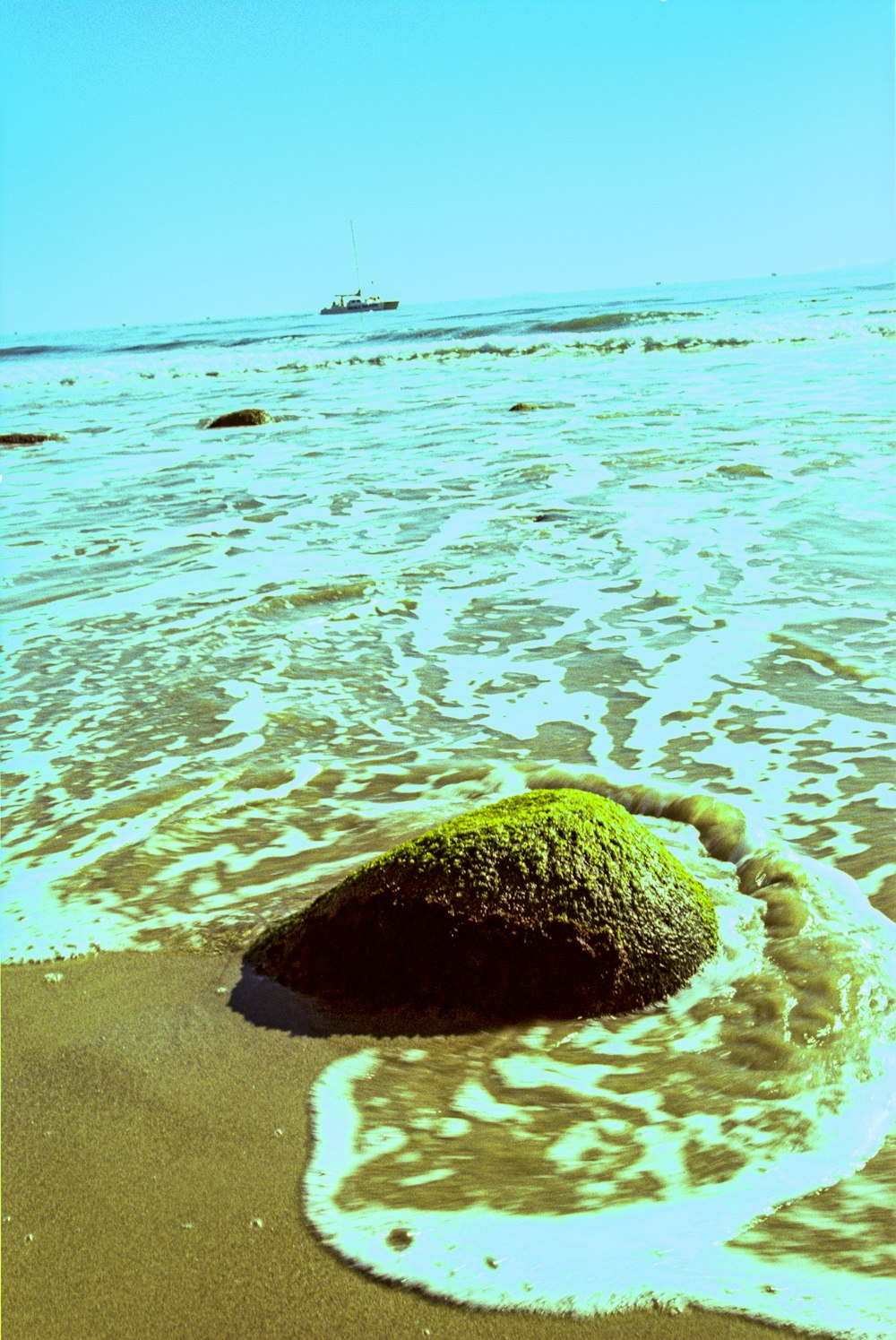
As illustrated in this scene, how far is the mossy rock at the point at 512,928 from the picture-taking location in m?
3.08

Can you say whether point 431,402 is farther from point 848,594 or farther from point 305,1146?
point 305,1146

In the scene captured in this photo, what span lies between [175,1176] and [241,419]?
1728 cm

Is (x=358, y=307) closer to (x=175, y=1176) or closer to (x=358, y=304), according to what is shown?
(x=358, y=304)

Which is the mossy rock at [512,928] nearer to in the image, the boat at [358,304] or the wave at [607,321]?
the wave at [607,321]

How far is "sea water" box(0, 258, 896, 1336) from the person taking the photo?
2.38 metres

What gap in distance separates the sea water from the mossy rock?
104 millimetres

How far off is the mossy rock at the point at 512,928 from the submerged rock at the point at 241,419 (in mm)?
16299

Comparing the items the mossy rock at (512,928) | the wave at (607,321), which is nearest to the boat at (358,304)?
the wave at (607,321)

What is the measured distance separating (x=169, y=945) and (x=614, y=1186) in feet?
5.23

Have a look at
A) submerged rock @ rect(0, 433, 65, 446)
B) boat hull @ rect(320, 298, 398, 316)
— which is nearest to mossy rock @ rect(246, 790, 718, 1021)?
submerged rock @ rect(0, 433, 65, 446)

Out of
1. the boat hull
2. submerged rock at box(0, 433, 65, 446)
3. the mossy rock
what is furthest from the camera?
the boat hull

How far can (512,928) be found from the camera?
3086 mm

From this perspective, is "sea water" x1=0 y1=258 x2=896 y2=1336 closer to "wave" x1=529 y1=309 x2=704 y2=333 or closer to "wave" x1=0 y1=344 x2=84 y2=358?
"wave" x1=529 y1=309 x2=704 y2=333

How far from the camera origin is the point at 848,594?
6762 mm
